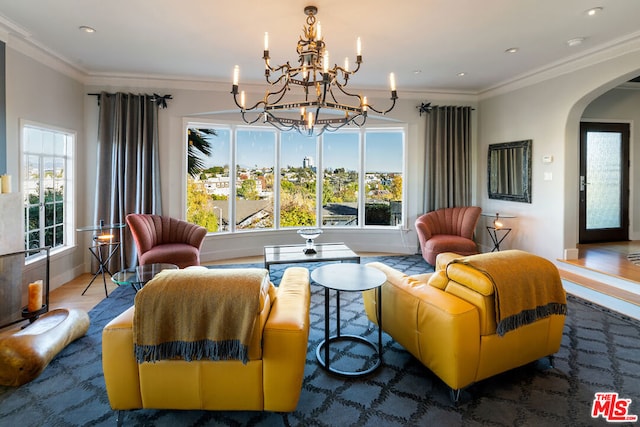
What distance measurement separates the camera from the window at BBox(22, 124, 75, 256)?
394cm

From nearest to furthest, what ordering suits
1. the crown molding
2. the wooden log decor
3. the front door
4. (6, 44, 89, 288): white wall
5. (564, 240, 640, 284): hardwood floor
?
the wooden log decor < (6, 44, 89, 288): white wall < the crown molding < (564, 240, 640, 284): hardwood floor < the front door

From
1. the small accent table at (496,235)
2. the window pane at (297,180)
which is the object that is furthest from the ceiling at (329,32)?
the small accent table at (496,235)

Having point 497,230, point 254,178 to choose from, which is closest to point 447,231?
point 497,230

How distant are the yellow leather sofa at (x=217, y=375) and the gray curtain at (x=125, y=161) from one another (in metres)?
3.45

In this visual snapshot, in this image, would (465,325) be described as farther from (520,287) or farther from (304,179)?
(304,179)

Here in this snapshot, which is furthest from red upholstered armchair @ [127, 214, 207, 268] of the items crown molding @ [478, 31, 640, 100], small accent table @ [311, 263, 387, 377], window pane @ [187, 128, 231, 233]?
crown molding @ [478, 31, 640, 100]

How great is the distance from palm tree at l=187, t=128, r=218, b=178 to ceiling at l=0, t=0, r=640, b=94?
3.34ft

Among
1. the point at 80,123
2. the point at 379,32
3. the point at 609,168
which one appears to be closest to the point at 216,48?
the point at 379,32

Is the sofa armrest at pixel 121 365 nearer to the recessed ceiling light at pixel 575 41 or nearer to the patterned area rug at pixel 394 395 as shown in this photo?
the patterned area rug at pixel 394 395

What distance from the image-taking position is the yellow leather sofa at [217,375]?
1724 mm

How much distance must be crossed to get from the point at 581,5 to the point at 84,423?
4816mm

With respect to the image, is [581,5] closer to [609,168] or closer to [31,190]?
[609,168]

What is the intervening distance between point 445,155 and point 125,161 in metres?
5.06

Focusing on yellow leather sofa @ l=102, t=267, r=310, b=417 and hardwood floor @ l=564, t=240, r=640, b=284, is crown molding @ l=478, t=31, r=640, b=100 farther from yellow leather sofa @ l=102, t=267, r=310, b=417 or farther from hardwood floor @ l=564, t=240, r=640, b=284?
yellow leather sofa @ l=102, t=267, r=310, b=417
